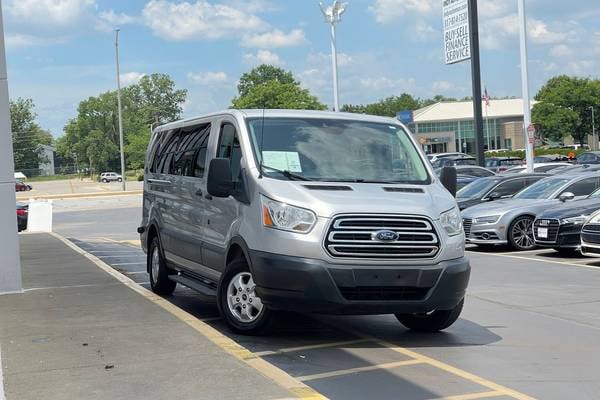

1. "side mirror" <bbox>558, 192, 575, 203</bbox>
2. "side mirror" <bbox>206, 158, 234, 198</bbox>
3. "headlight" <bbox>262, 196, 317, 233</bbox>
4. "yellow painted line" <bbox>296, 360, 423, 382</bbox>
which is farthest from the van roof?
"side mirror" <bbox>558, 192, 575, 203</bbox>

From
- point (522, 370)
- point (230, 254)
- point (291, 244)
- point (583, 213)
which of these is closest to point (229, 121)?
point (230, 254)

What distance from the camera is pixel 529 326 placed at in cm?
829

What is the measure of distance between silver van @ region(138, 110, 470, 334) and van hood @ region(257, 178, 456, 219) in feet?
0.04

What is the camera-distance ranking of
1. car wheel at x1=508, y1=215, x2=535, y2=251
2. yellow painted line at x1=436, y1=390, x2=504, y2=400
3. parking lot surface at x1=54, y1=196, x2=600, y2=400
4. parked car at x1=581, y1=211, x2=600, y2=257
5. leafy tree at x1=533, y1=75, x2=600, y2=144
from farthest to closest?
leafy tree at x1=533, y1=75, x2=600, y2=144 < car wheel at x1=508, y1=215, x2=535, y2=251 < parked car at x1=581, y1=211, x2=600, y2=257 < parking lot surface at x1=54, y1=196, x2=600, y2=400 < yellow painted line at x1=436, y1=390, x2=504, y2=400

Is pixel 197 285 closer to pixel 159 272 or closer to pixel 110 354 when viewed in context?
pixel 159 272

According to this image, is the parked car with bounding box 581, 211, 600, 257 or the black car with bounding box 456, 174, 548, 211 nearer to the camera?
the parked car with bounding box 581, 211, 600, 257

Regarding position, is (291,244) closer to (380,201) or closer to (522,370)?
(380,201)

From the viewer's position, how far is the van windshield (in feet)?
24.4

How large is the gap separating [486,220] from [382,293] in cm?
956

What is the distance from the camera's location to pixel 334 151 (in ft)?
25.2

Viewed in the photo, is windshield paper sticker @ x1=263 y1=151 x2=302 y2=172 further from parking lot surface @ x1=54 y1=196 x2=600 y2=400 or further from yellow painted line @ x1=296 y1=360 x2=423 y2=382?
yellow painted line @ x1=296 y1=360 x2=423 y2=382

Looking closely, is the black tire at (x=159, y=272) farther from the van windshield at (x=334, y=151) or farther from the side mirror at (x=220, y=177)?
the van windshield at (x=334, y=151)

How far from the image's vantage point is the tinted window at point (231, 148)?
25.4 ft

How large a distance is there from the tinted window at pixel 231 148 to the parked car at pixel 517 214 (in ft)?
29.2
